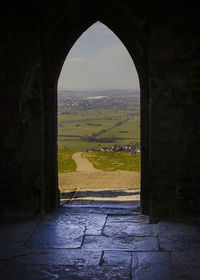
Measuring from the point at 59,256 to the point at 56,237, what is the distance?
1.70ft

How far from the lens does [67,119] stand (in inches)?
1268

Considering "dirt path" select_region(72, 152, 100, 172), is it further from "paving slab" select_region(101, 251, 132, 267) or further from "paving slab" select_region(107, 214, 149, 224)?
"paving slab" select_region(101, 251, 132, 267)

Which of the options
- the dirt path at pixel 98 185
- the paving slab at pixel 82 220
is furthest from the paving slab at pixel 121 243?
the dirt path at pixel 98 185

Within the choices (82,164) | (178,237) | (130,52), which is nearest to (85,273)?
(178,237)

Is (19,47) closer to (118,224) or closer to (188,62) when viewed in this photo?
(188,62)

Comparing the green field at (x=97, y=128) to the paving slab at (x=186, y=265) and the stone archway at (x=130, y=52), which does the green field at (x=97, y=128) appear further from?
the paving slab at (x=186, y=265)

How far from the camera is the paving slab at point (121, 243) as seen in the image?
3.32m

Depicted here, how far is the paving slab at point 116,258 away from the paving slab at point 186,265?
409mm

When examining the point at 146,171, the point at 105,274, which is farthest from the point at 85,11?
the point at 105,274

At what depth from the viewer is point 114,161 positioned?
40.1 feet

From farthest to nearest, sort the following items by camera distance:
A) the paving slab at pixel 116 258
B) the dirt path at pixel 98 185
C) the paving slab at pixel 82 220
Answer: the dirt path at pixel 98 185 < the paving slab at pixel 82 220 < the paving slab at pixel 116 258

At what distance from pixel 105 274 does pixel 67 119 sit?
97.8 ft

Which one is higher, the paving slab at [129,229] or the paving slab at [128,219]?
the paving slab at [129,229]

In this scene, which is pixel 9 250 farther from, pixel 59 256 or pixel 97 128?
pixel 97 128
